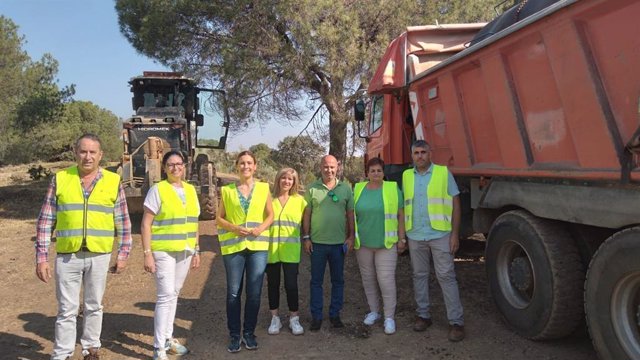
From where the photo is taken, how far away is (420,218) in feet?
13.8

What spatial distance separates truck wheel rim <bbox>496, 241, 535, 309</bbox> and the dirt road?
0.30 metres

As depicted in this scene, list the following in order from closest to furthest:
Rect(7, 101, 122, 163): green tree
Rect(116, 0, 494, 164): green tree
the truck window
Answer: the truck window, Rect(116, 0, 494, 164): green tree, Rect(7, 101, 122, 163): green tree

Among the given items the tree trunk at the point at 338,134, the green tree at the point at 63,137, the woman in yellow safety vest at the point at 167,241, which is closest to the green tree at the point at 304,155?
the tree trunk at the point at 338,134

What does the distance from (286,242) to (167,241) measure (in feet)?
3.21

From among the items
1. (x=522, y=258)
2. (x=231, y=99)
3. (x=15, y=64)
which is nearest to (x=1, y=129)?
(x=15, y=64)

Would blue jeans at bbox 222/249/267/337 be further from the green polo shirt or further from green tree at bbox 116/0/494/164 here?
green tree at bbox 116/0/494/164

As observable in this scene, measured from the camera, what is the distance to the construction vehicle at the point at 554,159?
290 cm

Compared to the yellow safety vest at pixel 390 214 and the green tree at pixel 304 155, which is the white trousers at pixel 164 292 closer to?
the yellow safety vest at pixel 390 214

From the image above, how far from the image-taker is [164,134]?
1038cm

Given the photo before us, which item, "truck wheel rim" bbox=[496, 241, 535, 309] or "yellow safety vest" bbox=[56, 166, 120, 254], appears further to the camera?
"truck wheel rim" bbox=[496, 241, 535, 309]

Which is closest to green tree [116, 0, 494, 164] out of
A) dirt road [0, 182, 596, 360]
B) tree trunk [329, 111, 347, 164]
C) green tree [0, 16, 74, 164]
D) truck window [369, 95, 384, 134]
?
tree trunk [329, 111, 347, 164]

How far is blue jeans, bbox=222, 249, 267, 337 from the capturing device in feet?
12.9

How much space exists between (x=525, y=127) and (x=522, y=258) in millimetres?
1076

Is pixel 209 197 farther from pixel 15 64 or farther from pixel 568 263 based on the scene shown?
pixel 15 64
